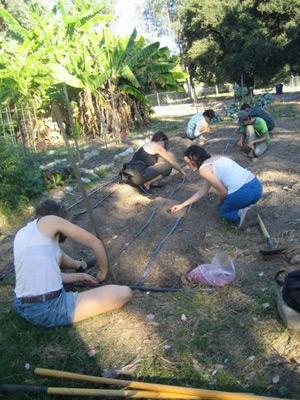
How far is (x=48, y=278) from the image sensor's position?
3.64 metres

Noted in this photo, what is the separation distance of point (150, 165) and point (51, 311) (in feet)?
14.8

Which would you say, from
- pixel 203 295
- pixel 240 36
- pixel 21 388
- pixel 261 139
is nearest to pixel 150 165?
pixel 261 139

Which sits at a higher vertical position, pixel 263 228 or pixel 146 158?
pixel 146 158

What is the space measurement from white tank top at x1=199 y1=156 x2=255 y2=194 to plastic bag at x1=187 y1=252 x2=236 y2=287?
138 centimetres

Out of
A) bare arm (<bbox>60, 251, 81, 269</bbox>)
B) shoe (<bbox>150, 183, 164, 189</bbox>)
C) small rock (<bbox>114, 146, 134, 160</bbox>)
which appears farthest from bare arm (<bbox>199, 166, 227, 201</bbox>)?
small rock (<bbox>114, 146, 134, 160</bbox>)

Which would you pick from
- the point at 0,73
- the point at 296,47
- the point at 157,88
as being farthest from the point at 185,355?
the point at 296,47

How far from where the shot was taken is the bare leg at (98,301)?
149 inches

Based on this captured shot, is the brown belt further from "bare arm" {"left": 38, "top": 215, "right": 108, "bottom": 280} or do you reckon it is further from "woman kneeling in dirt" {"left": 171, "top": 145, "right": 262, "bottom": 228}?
"woman kneeling in dirt" {"left": 171, "top": 145, "right": 262, "bottom": 228}

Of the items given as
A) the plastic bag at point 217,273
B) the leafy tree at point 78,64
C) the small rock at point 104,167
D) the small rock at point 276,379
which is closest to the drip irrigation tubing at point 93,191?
the small rock at point 104,167

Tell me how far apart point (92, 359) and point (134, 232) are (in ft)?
9.24

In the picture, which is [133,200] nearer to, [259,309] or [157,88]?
[259,309]

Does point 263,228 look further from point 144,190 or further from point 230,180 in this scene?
point 144,190

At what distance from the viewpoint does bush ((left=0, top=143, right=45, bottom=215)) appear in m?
7.81

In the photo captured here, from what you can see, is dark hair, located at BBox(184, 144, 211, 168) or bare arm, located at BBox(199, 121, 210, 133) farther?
bare arm, located at BBox(199, 121, 210, 133)
